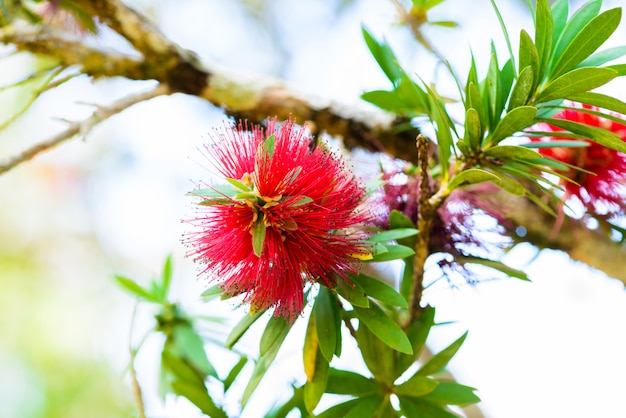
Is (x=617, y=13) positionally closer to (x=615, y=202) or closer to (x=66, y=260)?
(x=615, y=202)

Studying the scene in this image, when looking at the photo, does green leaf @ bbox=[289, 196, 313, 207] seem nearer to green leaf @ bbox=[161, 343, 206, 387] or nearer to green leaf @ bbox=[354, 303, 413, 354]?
green leaf @ bbox=[354, 303, 413, 354]

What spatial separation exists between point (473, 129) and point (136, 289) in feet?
2.27

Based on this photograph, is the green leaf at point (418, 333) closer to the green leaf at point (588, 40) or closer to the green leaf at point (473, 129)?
the green leaf at point (473, 129)

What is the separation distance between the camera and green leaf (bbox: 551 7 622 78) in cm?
65

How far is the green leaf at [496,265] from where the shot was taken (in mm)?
776

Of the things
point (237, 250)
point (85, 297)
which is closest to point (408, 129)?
point (237, 250)

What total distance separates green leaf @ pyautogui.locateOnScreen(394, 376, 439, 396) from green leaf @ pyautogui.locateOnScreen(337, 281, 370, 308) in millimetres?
128

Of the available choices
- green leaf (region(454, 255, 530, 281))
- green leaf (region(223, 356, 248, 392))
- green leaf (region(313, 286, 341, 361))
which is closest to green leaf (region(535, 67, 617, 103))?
green leaf (region(454, 255, 530, 281))

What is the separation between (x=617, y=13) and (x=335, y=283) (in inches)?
16.3

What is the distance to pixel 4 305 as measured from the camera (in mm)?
3254

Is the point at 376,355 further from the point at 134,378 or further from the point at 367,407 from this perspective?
the point at 134,378

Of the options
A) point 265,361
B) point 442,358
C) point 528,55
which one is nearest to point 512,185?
point 528,55

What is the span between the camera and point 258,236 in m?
0.62

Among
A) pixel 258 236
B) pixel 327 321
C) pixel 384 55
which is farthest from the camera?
pixel 384 55
